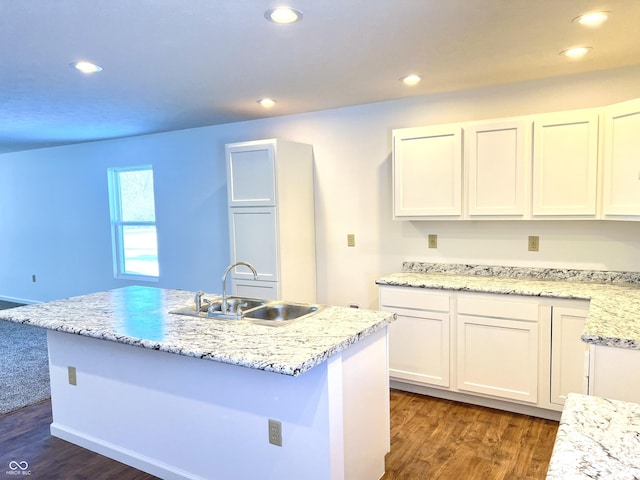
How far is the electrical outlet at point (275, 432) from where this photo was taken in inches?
79.0

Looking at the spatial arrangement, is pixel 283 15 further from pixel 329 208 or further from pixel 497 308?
pixel 329 208

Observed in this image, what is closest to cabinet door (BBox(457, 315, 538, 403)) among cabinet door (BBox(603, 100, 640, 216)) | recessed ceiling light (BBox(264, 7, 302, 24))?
cabinet door (BBox(603, 100, 640, 216))

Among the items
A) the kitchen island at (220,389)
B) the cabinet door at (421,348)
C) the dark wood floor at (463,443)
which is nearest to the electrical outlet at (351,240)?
the cabinet door at (421,348)

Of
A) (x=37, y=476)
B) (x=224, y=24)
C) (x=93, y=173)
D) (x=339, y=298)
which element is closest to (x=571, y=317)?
(x=339, y=298)

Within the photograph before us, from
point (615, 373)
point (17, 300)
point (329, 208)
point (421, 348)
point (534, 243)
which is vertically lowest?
point (17, 300)

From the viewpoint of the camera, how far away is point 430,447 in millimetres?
2734

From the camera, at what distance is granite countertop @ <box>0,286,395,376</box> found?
1793 millimetres

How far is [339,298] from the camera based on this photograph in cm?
424

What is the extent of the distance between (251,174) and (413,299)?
1.70 meters

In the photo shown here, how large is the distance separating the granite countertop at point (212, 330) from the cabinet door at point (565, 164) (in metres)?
1.48

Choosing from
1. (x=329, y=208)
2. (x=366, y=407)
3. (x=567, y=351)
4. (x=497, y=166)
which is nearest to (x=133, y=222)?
(x=329, y=208)

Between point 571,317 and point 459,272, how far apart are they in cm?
94

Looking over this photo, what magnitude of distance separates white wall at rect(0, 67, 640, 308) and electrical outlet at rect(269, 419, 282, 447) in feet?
7.11

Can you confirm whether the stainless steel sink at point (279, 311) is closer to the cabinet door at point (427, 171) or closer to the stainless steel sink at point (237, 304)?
the stainless steel sink at point (237, 304)
